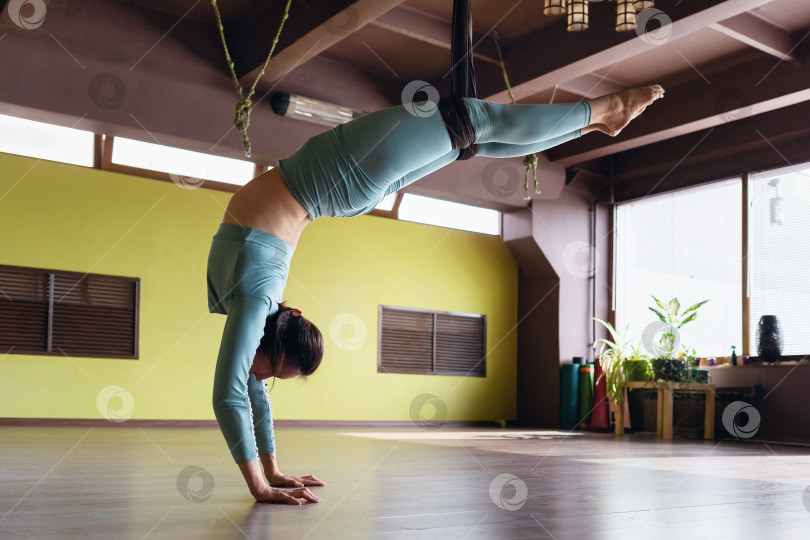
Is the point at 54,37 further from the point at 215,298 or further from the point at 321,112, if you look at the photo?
the point at 215,298

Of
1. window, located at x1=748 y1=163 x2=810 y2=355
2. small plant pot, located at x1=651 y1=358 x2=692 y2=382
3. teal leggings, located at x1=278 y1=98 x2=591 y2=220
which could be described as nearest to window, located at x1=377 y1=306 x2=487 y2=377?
small plant pot, located at x1=651 y1=358 x2=692 y2=382

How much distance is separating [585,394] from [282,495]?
612 cm

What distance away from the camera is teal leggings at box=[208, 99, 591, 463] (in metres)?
1.79

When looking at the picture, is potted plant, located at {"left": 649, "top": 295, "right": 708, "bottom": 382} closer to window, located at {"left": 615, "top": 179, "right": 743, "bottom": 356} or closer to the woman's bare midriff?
window, located at {"left": 615, "top": 179, "right": 743, "bottom": 356}

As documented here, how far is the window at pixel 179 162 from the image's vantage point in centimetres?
636

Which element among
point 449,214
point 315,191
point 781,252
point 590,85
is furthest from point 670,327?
point 315,191

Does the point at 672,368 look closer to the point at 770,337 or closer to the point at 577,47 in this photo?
the point at 770,337

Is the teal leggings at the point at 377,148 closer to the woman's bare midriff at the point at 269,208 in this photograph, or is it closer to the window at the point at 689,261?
the woman's bare midriff at the point at 269,208

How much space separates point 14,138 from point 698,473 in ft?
18.0

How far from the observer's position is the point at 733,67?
233 inches

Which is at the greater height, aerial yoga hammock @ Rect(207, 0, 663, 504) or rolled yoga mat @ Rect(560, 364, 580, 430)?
aerial yoga hammock @ Rect(207, 0, 663, 504)

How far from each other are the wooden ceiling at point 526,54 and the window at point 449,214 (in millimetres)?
1054

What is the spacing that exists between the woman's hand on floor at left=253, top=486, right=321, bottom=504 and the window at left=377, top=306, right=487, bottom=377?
5.63 meters

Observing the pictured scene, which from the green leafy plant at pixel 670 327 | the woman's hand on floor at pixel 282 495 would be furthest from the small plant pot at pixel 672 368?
the woman's hand on floor at pixel 282 495
